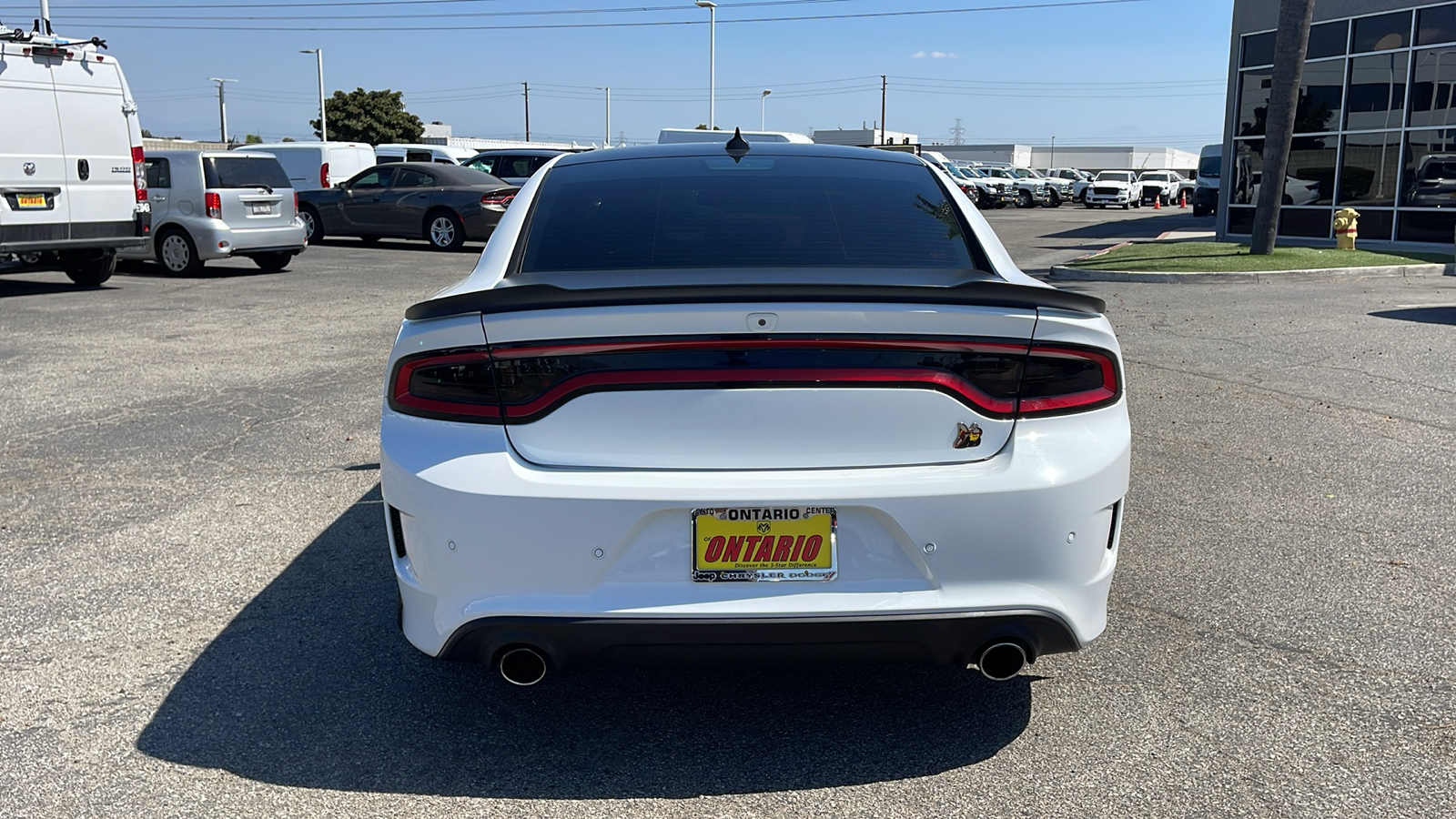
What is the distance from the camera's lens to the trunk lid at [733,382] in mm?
2932

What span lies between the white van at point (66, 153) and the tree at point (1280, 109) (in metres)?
15.2

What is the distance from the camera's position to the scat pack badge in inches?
118

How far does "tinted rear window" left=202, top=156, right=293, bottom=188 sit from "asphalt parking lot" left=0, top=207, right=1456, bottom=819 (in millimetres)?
9572

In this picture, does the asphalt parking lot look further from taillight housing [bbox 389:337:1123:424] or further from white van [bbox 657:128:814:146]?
white van [bbox 657:128:814:146]

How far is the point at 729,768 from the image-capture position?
3.18 m

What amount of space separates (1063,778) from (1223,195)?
2430cm

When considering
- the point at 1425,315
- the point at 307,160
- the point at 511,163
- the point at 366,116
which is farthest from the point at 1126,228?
the point at 366,116

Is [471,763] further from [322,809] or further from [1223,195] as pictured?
[1223,195]

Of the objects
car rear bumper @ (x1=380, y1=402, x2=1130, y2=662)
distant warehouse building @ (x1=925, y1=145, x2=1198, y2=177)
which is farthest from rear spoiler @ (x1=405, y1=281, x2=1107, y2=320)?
distant warehouse building @ (x1=925, y1=145, x2=1198, y2=177)

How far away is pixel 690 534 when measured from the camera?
2.93m

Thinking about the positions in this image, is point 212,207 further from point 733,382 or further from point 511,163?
point 733,382

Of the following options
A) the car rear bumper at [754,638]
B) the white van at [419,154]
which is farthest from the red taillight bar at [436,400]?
the white van at [419,154]

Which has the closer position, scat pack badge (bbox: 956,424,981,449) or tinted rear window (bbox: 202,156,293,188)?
scat pack badge (bbox: 956,424,981,449)

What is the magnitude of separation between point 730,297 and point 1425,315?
11561 mm
